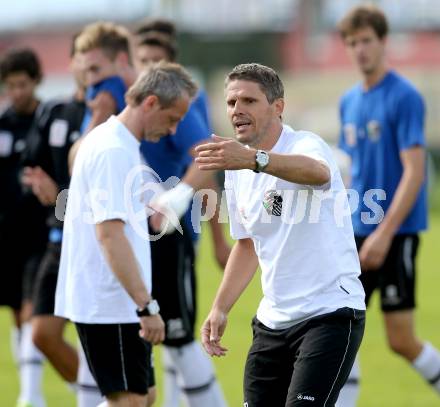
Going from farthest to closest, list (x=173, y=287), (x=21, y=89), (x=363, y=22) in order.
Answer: (x=21, y=89)
(x=363, y=22)
(x=173, y=287)

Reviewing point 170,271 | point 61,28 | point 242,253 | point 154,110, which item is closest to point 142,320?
point 242,253

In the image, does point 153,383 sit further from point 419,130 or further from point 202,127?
point 419,130

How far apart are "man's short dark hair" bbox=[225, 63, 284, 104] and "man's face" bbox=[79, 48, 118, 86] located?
1.99 m

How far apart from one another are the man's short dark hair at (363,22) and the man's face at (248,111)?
2756 millimetres

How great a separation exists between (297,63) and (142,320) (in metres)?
63.7

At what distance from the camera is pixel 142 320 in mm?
5711

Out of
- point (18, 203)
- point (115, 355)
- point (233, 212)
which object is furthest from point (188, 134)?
point (18, 203)

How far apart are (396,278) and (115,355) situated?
2586 mm

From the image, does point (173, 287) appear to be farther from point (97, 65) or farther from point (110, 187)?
point (110, 187)

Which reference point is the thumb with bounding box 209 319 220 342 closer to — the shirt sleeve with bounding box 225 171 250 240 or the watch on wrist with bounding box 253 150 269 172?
the shirt sleeve with bounding box 225 171 250 240

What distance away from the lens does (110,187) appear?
573cm

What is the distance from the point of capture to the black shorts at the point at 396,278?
789cm

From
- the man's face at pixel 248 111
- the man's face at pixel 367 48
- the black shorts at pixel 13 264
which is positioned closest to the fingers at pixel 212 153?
the man's face at pixel 248 111

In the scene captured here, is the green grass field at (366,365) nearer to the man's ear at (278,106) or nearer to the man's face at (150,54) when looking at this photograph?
the man's face at (150,54)
